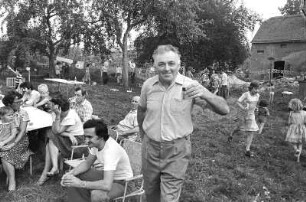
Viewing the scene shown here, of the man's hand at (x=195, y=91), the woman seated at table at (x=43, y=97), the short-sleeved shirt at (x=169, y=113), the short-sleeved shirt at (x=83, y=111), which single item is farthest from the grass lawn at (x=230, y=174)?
the man's hand at (x=195, y=91)

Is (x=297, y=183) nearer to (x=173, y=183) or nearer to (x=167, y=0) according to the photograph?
(x=173, y=183)

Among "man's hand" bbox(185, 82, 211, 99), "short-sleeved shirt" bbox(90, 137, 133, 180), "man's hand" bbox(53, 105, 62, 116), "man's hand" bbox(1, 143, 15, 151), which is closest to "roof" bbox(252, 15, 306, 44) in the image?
"man's hand" bbox(53, 105, 62, 116)

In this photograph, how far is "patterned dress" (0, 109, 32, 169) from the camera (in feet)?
16.2

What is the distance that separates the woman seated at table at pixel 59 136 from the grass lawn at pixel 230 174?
0.25 metres

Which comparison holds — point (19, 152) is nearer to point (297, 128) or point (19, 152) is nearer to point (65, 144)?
point (65, 144)

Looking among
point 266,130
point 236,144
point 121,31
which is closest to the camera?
point 236,144

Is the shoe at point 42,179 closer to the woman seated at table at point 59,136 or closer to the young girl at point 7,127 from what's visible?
the woman seated at table at point 59,136

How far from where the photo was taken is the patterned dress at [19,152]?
494 centimetres

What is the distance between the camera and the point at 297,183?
584cm

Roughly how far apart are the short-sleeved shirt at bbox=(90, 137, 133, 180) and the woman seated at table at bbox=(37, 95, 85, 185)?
154 cm

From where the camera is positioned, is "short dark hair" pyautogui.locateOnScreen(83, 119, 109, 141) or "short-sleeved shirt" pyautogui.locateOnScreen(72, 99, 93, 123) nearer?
"short dark hair" pyautogui.locateOnScreen(83, 119, 109, 141)

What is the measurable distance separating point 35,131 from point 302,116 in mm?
5686

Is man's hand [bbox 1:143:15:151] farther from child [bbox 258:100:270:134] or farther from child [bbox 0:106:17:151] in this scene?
child [bbox 258:100:270:134]

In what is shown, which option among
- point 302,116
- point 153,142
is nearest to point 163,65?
point 153,142
